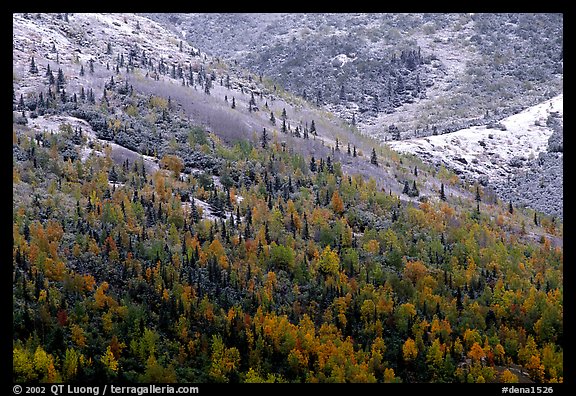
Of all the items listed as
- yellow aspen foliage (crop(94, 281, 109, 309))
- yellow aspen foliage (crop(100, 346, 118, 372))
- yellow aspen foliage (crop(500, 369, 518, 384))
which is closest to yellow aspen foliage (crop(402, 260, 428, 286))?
yellow aspen foliage (crop(500, 369, 518, 384))

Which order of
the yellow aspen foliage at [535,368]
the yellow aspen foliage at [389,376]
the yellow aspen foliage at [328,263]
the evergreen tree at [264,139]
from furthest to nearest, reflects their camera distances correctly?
Result: the evergreen tree at [264,139] < the yellow aspen foliage at [328,263] < the yellow aspen foliage at [535,368] < the yellow aspen foliage at [389,376]

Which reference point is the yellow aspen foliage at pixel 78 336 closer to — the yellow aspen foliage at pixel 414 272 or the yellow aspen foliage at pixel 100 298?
the yellow aspen foliage at pixel 100 298

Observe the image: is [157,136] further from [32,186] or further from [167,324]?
[167,324]

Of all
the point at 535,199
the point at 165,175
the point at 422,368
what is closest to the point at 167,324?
the point at 422,368

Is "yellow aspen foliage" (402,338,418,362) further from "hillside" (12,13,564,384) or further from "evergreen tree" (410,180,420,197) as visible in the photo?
"evergreen tree" (410,180,420,197)

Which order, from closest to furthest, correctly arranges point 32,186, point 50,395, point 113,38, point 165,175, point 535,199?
point 50,395, point 32,186, point 165,175, point 535,199, point 113,38

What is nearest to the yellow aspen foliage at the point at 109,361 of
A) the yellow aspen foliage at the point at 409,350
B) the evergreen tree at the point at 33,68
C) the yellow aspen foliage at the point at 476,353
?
the yellow aspen foliage at the point at 409,350

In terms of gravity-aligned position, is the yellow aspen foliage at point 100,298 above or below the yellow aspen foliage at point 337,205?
below

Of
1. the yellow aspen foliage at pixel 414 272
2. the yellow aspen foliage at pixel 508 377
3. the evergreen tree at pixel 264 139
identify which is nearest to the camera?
the yellow aspen foliage at pixel 508 377
